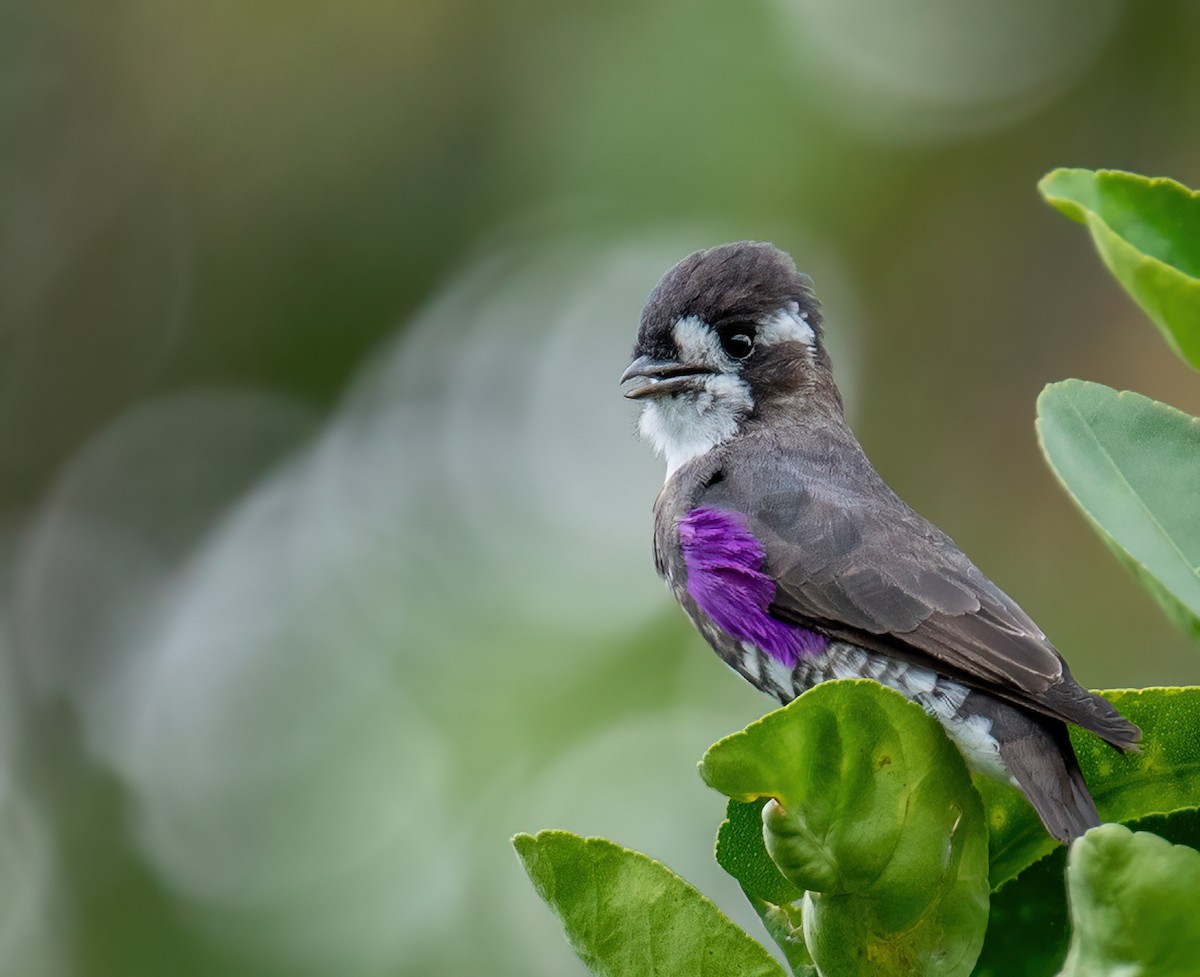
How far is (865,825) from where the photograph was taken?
173 cm

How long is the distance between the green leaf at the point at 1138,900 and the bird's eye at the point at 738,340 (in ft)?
9.05

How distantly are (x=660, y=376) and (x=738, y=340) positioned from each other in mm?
253

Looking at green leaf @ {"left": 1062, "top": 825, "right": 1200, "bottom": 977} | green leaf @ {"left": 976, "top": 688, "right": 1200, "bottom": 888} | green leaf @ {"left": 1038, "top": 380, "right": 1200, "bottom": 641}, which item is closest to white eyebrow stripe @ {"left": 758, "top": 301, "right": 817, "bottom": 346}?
green leaf @ {"left": 976, "top": 688, "right": 1200, "bottom": 888}

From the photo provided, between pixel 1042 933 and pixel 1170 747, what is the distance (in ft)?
0.96

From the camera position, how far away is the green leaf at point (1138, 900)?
1.37m

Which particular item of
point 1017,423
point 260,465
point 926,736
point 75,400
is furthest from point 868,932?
point 75,400

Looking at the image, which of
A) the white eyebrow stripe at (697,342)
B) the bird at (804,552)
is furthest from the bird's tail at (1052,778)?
the white eyebrow stripe at (697,342)

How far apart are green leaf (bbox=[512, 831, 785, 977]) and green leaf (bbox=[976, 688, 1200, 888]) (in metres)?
0.46

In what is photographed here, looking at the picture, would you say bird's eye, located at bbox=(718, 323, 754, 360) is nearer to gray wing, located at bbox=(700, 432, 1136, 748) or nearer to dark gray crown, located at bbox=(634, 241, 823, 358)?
dark gray crown, located at bbox=(634, 241, 823, 358)

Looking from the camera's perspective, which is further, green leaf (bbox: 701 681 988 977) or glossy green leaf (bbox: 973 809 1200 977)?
glossy green leaf (bbox: 973 809 1200 977)

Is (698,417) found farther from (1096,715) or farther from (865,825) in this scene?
(865,825)

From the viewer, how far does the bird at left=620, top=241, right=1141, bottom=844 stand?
8.07 ft

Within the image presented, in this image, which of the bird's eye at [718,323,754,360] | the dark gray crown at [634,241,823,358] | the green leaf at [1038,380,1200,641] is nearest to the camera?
the green leaf at [1038,380,1200,641]

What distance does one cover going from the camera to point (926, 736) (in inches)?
68.7
